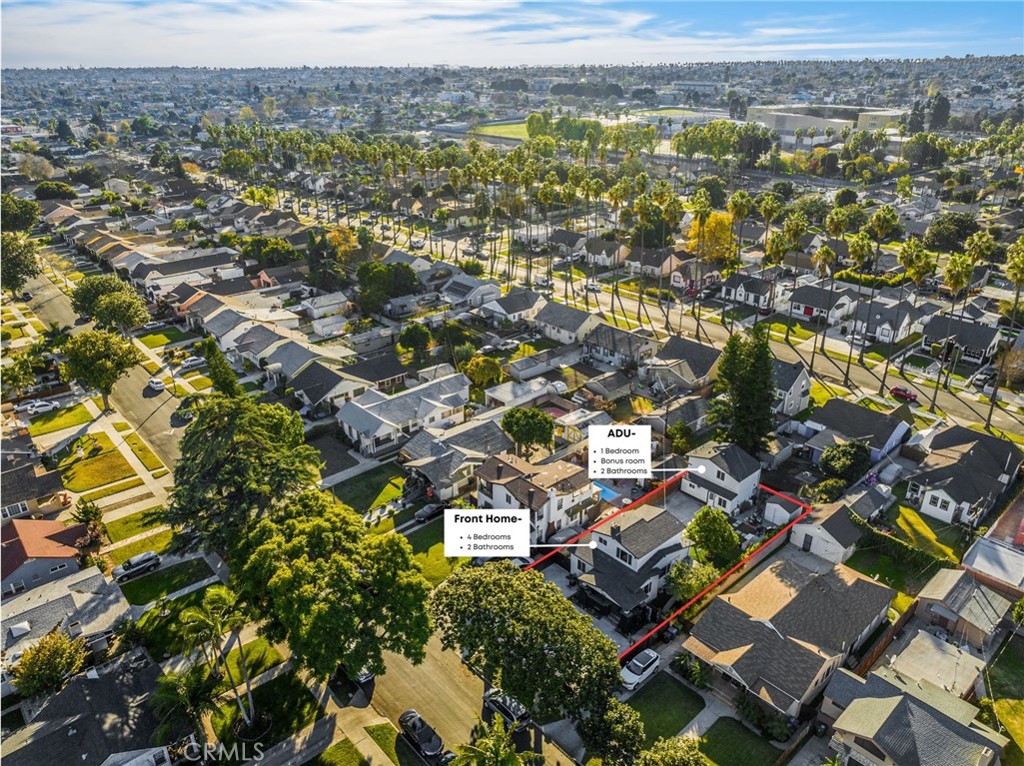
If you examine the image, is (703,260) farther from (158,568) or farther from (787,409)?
(158,568)

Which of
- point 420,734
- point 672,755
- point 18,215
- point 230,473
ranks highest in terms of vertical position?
point 18,215

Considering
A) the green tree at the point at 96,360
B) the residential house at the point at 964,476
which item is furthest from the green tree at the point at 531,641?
the green tree at the point at 96,360

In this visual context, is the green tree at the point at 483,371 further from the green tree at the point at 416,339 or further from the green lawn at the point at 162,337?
the green lawn at the point at 162,337

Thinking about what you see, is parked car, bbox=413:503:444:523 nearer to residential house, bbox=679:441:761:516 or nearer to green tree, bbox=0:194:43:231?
residential house, bbox=679:441:761:516

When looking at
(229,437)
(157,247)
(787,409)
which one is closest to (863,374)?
(787,409)

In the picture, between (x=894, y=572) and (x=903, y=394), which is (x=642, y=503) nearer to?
(x=894, y=572)

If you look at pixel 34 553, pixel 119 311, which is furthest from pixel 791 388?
pixel 119 311

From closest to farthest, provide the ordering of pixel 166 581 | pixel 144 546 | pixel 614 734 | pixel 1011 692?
pixel 614 734, pixel 1011 692, pixel 166 581, pixel 144 546
